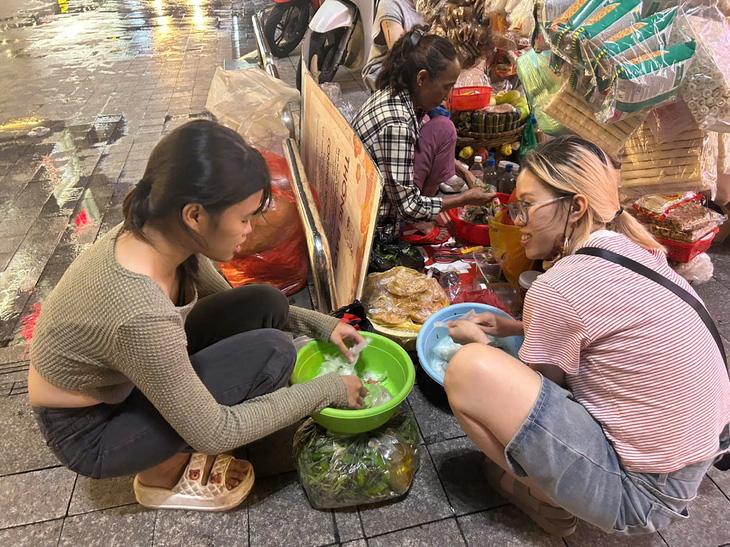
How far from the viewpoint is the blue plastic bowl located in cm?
212

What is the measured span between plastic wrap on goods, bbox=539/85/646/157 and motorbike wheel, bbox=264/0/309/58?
611cm

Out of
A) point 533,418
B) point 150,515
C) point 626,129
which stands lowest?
point 150,515

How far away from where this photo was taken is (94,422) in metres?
1.47

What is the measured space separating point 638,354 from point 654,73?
1135 millimetres

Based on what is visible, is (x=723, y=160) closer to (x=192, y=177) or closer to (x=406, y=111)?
(x=406, y=111)

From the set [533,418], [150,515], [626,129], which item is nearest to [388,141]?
[626,129]

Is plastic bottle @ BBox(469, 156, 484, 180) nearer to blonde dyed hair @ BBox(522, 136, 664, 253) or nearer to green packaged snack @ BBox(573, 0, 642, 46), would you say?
green packaged snack @ BBox(573, 0, 642, 46)

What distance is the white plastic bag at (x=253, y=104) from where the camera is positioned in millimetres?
3039

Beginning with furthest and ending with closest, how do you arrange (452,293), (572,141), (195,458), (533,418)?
(452,293), (195,458), (572,141), (533,418)

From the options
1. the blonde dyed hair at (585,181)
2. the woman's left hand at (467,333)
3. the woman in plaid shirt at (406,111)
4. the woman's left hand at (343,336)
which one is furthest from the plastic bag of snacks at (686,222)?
the woman's left hand at (343,336)

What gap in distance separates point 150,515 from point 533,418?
1.44 m

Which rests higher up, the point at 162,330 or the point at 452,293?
the point at 162,330

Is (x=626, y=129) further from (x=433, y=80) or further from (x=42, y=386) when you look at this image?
(x=42, y=386)

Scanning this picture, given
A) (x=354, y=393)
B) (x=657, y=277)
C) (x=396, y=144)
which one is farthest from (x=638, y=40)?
(x=354, y=393)
